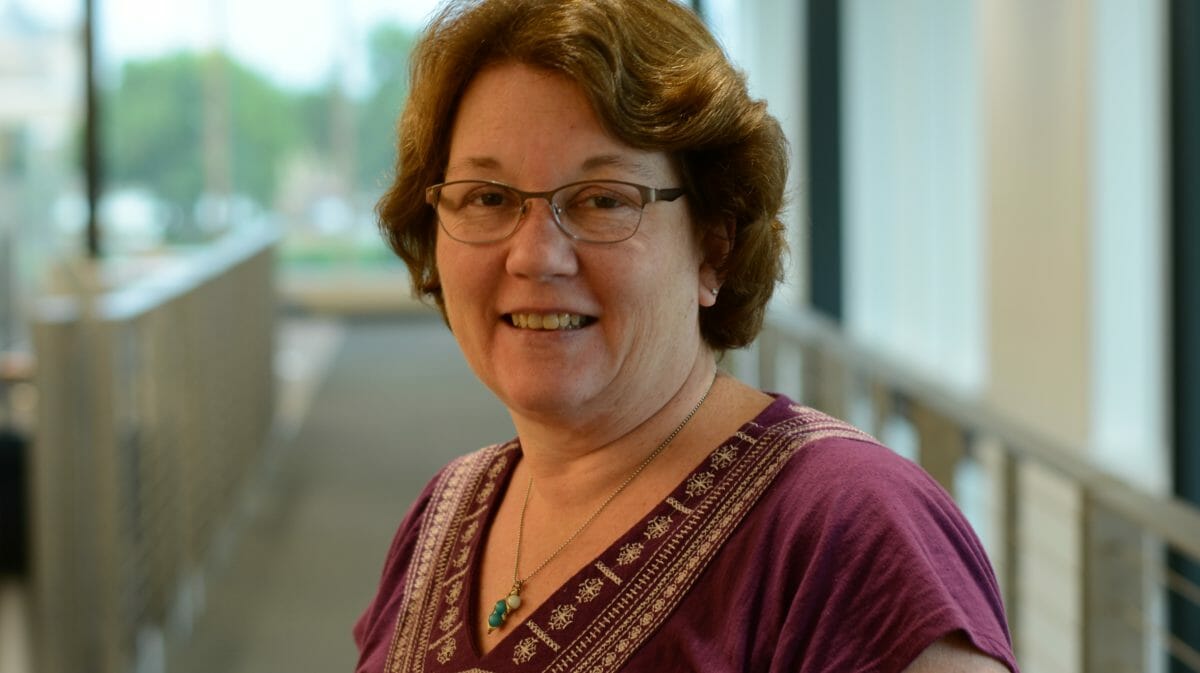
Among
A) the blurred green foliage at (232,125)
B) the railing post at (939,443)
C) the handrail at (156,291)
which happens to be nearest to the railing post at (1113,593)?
the railing post at (939,443)

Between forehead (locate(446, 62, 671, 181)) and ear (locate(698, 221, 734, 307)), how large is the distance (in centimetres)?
10

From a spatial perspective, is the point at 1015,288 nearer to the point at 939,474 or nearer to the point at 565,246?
the point at 939,474

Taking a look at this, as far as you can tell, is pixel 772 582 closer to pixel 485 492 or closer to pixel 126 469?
pixel 485 492

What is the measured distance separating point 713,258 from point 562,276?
0.17m

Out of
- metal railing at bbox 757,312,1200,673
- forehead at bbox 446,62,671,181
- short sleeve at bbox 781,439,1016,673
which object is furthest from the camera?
metal railing at bbox 757,312,1200,673

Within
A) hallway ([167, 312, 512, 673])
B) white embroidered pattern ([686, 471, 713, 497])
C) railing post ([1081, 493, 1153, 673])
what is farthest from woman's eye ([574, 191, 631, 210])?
hallway ([167, 312, 512, 673])

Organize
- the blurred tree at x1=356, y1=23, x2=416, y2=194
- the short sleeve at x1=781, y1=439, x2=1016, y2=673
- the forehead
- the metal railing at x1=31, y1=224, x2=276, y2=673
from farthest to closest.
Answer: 1. the blurred tree at x1=356, y1=23, x2=416, y2=194
2. the metal railing at x1=31, y1=224, x2=276, y2=673
3. the forehead
4. the short sleeve at x1=781, y1=439, x2=1016, y2=673

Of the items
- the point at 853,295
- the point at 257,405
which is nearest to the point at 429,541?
the point at 257,405

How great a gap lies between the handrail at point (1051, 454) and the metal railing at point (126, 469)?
1884 mm

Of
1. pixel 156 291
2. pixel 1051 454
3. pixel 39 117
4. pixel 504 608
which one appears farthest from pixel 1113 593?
pixel 39 117

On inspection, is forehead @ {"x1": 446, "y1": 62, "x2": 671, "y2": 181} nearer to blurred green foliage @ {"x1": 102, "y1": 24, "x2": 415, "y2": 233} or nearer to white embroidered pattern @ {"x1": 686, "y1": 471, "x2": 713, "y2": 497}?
white embroidered pattern @ {"x1": 686, "y1": 471, "x2": 713, "y2": 497}

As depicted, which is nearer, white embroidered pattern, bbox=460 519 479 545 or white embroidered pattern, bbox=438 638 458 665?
white embroidered pattern, bbox=438 638 458 665

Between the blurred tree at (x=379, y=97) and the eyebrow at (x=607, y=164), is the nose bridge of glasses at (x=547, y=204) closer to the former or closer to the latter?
the eyebrow at (x=607, y=164)

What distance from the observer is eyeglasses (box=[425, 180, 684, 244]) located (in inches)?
52.6
